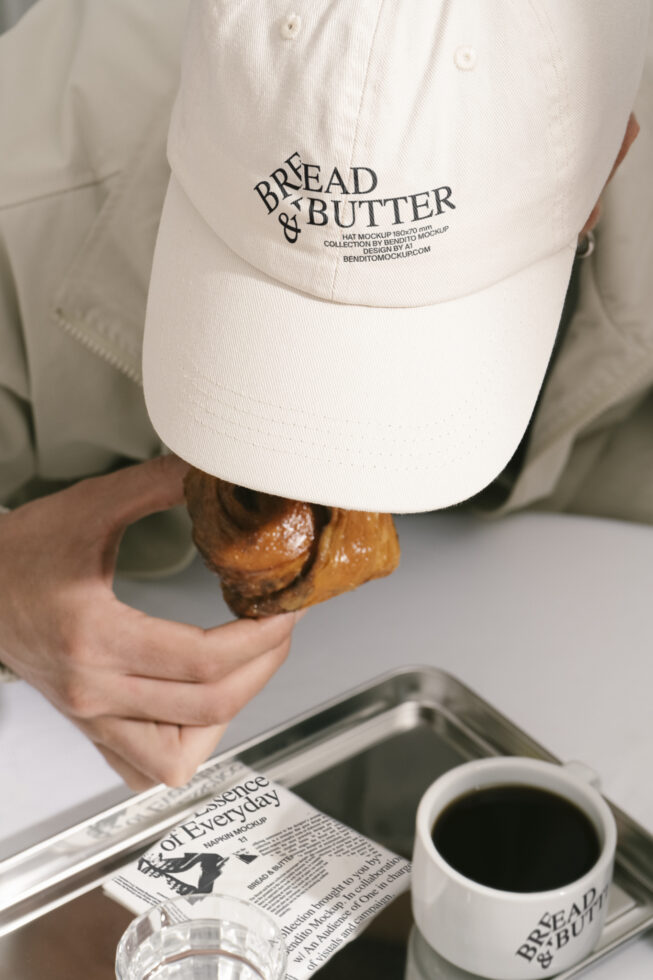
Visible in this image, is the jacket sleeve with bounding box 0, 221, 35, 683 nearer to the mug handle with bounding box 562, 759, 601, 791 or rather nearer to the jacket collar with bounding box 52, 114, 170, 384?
the jacket collar with bounding box 52, 114, 170, 384

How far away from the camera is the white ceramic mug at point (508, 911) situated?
630 millimetres

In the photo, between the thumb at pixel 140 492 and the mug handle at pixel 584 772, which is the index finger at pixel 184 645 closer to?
the thumb at pixel 140 492

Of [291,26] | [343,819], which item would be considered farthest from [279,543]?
[291,26]

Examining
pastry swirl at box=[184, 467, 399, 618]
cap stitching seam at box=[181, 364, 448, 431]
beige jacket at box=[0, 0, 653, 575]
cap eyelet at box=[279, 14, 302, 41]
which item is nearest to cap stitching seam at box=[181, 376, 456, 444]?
cap stitching seam at box=[181, 364, 448, 431]

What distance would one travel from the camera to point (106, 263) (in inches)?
37.7

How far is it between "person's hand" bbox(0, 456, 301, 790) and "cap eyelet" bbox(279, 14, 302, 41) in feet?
1.04

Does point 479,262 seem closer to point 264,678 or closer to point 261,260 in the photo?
point 261,260

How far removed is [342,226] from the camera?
636 mm

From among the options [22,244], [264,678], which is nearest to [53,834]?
[264,678]

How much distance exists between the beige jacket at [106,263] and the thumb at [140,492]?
0.57 ft

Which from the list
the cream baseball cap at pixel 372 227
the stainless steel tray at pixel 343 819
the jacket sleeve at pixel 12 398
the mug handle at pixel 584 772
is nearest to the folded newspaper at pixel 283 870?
the stainless steel tray at pixel 343 819

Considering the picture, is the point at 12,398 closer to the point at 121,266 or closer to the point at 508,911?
the point at 121,266

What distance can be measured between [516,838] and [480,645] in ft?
0.95

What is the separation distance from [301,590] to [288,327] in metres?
0.20
